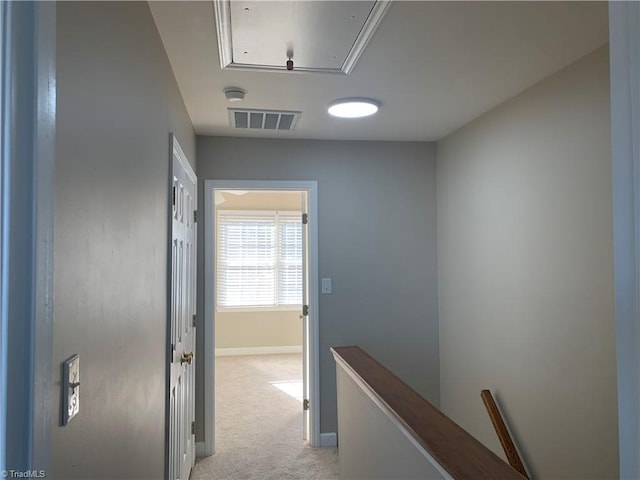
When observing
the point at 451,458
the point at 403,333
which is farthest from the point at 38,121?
the point at 403,333

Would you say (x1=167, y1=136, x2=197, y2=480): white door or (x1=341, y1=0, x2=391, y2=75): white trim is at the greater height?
(x1=341, y1=0, x2=391, y2=75): white trim

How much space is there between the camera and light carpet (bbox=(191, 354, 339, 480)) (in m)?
2.91

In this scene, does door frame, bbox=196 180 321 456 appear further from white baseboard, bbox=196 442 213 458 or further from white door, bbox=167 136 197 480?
white door, bbox=167 136 197 480

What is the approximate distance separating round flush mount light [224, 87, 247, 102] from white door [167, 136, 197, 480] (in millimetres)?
433

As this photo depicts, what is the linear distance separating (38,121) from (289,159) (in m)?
2.88

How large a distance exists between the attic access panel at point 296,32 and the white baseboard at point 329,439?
2691 mm

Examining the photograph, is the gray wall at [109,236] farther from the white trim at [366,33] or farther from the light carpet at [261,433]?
the light carpet at [261,433]

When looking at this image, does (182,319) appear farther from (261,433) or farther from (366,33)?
(366,33)

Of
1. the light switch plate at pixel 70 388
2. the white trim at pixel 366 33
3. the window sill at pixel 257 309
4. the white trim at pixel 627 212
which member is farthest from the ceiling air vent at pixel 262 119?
the window sill at pixel 257 309

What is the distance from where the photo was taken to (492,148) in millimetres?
2766

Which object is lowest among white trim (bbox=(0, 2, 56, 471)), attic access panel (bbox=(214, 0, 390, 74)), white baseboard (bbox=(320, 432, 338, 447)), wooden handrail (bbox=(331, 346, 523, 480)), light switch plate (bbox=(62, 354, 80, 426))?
white baseboard (bbox=(320, 432, 338, 447))

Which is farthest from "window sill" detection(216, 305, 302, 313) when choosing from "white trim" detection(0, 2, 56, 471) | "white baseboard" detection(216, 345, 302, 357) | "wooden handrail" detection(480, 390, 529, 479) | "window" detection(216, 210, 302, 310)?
"white trim" detection(0, 2, 56, 471)

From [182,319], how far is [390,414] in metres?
1.37

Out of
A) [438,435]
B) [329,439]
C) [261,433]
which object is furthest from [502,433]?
[261,433]
